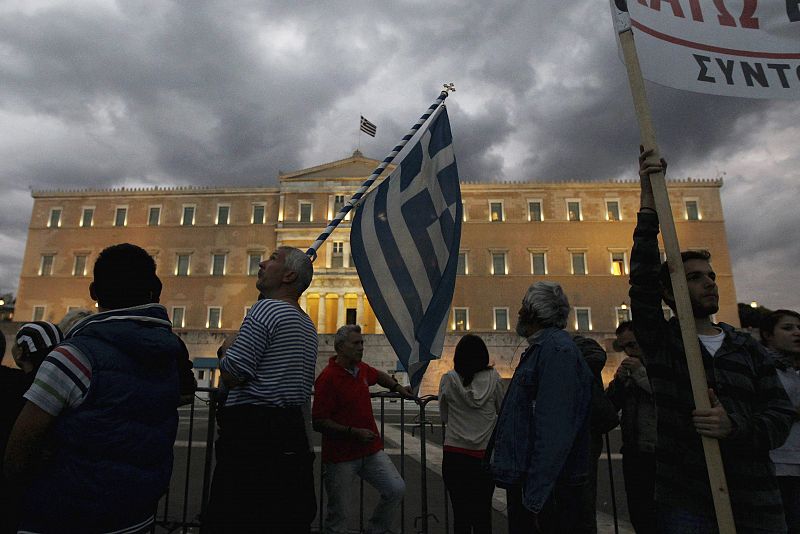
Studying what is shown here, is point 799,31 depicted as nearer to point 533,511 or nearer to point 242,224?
point 533,511

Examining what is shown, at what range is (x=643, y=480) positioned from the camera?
141 inches

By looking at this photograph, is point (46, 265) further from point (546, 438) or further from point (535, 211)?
point (546, 438)

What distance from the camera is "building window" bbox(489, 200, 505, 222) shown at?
35.9 m

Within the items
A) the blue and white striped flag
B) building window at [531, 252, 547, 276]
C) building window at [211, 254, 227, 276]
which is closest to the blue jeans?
the blue and white striped flag

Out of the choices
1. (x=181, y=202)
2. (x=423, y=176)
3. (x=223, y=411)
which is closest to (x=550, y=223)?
(x=181, y=202)

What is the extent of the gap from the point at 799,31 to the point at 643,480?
9.97ft

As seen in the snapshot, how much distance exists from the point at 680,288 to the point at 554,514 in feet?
3.92

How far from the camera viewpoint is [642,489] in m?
3.60

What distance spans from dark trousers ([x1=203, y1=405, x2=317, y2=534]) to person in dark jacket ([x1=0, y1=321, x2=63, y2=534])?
2.76 feet

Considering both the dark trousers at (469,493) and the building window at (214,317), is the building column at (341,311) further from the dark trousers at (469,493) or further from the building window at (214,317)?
the dark trousers at (469,493)

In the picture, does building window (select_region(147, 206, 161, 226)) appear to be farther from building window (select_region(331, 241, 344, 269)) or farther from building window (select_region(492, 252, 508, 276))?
building window (select_region(492, 252, 508, 276))

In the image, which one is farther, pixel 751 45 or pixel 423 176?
pixel 423 176

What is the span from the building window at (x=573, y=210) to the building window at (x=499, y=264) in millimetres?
5755

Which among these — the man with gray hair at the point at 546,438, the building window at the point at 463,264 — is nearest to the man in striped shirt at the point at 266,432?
the man with gray hair at the point at 546,438
